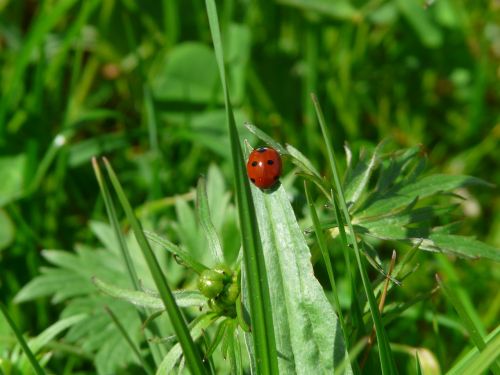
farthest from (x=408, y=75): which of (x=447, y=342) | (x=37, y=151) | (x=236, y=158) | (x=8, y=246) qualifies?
(x=236, y=158)

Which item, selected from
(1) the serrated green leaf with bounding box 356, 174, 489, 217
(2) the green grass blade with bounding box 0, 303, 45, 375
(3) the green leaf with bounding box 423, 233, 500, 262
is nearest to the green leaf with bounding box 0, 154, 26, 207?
(2) the green grass blade with bounding box 0, 303, 45, 375

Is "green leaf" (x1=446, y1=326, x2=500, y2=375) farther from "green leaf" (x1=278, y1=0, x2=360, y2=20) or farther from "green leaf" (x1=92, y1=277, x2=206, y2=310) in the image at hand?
"green leaf" (x1=278, y1=0, x2=360, y2=20)

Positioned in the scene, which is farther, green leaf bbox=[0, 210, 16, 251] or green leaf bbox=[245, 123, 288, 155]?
green leaf bbox=[0, 210, 16, 251]

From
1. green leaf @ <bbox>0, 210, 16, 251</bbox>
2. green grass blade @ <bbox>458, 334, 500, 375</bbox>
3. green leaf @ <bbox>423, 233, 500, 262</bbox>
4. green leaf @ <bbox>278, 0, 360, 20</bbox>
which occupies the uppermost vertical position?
green leaf @ <bbox>278, 0, 360, 20</bbox>

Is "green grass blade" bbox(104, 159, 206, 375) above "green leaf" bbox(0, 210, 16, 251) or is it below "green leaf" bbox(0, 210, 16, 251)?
above

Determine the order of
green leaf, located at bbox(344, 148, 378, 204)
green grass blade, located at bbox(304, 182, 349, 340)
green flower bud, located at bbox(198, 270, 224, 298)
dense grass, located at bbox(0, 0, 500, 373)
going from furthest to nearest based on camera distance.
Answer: dense grass, located at bbox(0, 0, 500, 373), green leaf, located at bbox(344, 148, 378, 204), green flower bud, located at bbox(198, 270, 224, 298), green grass blade, located at bbox(304, 182, 349, 340)

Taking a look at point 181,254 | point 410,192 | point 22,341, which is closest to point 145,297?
point 181,254

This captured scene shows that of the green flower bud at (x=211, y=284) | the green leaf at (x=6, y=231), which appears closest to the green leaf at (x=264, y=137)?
the green flower bud at (x=211, y=284)

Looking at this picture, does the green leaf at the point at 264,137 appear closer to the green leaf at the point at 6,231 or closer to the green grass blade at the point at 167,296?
the green grass blade at the point at 167,296

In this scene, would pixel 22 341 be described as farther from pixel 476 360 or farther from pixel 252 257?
pixel 476 360
